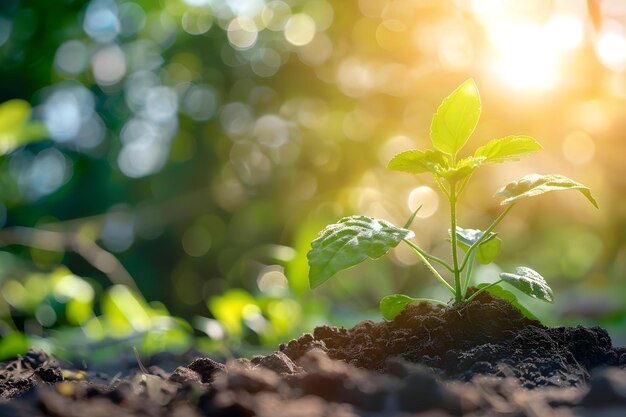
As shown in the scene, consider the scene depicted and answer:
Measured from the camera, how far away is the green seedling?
903 millimetres

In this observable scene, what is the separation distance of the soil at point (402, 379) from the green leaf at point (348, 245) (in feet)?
0.38

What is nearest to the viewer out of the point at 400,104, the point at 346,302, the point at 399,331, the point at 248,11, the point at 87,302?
the point at 399,331

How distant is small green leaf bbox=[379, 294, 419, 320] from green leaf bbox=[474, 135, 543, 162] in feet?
0.86

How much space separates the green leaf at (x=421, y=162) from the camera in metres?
1.04

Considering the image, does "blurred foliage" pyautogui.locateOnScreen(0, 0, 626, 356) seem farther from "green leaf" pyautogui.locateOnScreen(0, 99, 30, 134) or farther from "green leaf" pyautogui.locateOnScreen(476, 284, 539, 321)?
"green leaf" pyautogui.locateOnScreen(476, 284, 539, 321)

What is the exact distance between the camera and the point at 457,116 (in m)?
1.01

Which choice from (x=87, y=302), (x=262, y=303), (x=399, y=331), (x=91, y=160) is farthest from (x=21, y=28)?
(x=399, y=331)

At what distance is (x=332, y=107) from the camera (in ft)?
14.8

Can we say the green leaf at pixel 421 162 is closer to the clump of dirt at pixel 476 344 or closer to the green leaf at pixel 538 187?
the green leaf at pixel 538 187

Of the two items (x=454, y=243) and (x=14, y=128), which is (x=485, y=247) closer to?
(x=454, y=243)

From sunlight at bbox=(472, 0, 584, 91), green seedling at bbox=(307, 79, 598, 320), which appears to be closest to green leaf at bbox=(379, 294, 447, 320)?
green seedling at bbox=(307, 79, 598, 320)

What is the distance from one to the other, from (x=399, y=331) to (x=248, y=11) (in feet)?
12.9

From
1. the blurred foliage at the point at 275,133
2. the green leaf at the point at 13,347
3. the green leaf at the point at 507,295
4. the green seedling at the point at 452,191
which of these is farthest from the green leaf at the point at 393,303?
the blurred foliage at the point at 275,133

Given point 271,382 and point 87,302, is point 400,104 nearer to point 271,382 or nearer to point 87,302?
point 87,302
